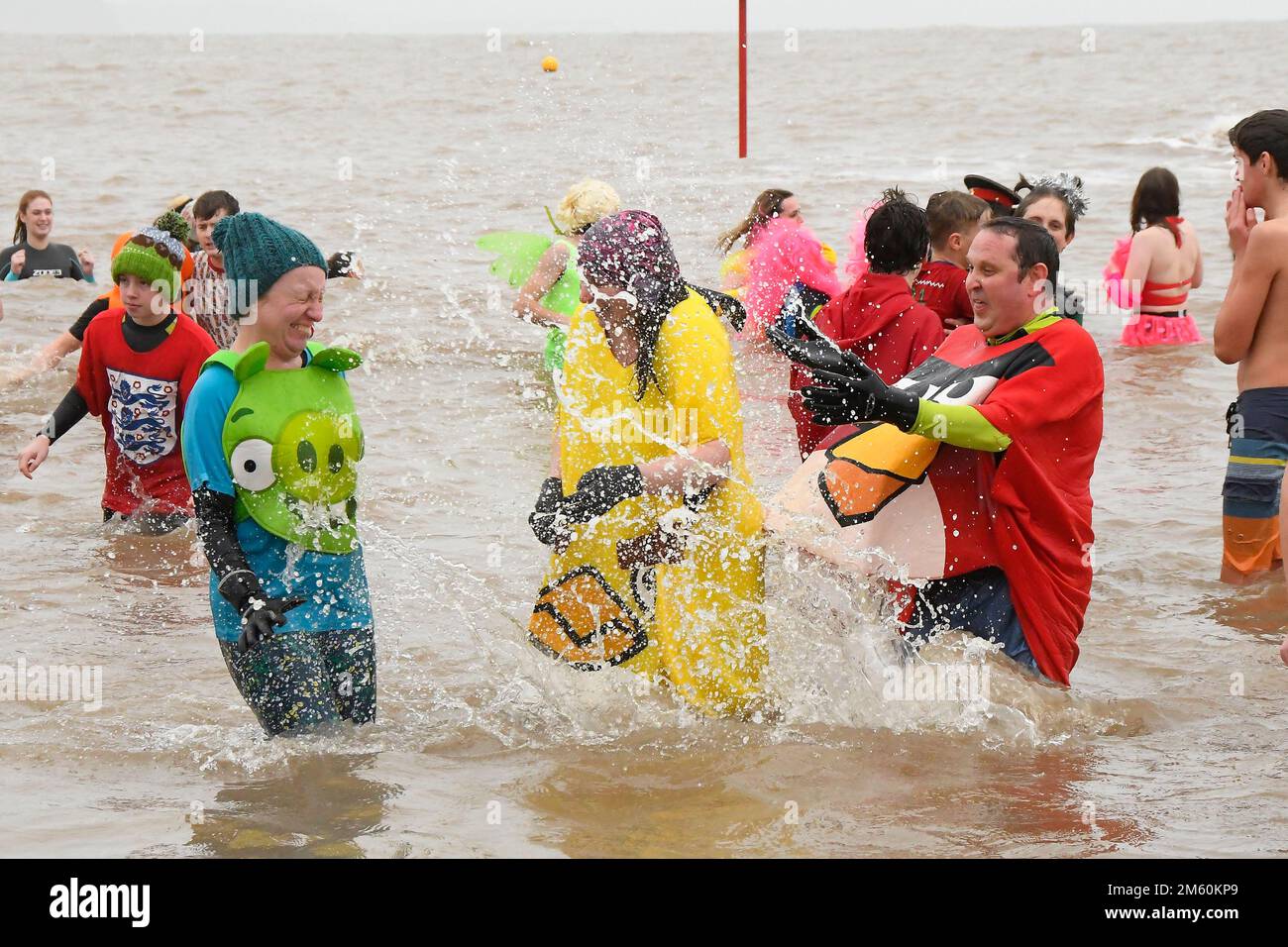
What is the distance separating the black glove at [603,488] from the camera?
3960 millimetres

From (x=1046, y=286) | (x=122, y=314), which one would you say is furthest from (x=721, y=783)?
(x=122, y=314)

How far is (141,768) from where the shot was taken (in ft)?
15.2

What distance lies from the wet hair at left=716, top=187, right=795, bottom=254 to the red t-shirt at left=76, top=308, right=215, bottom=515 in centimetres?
355

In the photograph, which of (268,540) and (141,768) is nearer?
(268,540)

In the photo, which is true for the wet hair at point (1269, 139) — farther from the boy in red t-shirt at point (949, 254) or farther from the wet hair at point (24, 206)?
the wet hair at point (24, 206)

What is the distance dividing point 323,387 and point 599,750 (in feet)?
4.91

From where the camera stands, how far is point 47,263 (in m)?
10.9

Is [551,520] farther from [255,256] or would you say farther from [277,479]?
[255,256]

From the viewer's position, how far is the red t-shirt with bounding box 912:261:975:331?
6336 mm

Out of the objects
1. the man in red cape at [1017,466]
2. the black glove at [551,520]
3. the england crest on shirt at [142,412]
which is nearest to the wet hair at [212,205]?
the england crest on shirt at [142,412]

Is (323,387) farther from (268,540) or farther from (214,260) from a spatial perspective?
(214,260)

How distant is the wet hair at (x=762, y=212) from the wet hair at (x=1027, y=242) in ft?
13.6

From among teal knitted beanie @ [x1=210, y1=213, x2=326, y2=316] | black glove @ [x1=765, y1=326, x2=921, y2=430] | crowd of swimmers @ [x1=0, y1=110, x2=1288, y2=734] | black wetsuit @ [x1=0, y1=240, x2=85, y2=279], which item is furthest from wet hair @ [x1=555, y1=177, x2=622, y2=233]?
black wetsuit @ [x1=0, y1=240, x2=85, y2=279]

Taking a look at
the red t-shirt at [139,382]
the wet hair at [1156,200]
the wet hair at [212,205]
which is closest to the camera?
the red t-shirt at [139,382]
